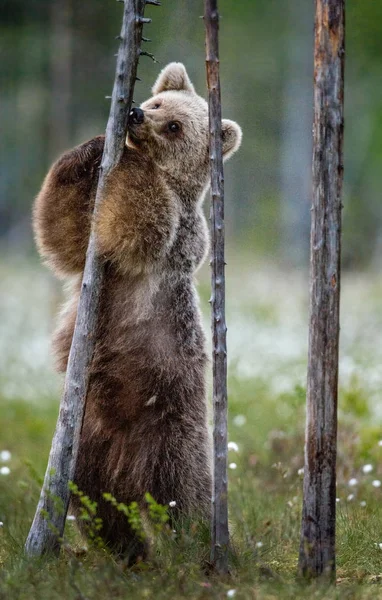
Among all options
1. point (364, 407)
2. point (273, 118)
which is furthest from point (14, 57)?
point (364, 407)

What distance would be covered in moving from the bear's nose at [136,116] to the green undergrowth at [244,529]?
7.09ft

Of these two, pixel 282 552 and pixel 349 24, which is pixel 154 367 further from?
pixel 349 24

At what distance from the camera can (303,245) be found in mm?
19609

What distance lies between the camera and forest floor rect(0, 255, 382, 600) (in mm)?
4289

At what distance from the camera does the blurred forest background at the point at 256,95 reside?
17.0 m

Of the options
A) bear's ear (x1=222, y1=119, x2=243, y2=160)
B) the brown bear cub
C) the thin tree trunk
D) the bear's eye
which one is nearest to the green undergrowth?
the thin tree trunk

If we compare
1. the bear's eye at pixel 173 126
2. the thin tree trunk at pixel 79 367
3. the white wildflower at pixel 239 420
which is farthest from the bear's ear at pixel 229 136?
the white wildflower at pixel 239 420

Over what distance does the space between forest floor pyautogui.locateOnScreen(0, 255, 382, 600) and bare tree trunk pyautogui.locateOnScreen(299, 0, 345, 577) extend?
0.36 metres

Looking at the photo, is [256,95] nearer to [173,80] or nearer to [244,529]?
[173,80]

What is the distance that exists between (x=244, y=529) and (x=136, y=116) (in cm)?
276

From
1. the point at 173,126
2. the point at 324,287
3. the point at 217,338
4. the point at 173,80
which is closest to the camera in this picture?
the point at 324,287

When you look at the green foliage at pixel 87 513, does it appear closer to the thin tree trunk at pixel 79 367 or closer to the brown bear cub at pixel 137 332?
the thin tree trunk at pixel 79 367

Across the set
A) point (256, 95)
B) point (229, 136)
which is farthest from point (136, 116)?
point (256, 95)

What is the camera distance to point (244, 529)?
5738 millimetres
